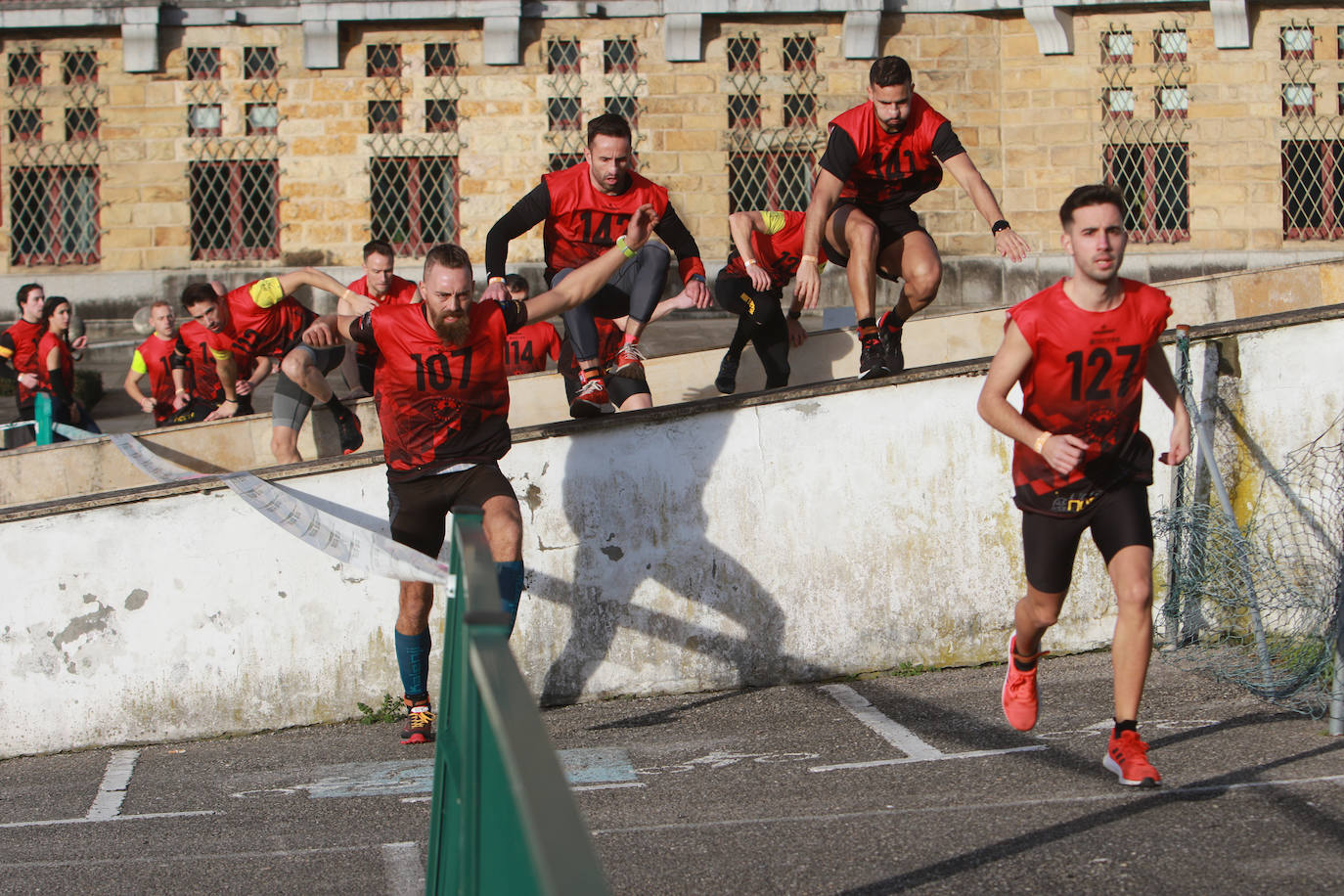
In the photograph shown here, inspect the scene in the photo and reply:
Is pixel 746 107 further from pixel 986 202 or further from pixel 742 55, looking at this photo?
pixel 986 202

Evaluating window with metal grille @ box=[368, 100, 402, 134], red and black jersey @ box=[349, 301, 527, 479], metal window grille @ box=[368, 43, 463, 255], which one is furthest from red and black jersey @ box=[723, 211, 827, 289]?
window with metal grille @ box=[368, 100, 402, 134]

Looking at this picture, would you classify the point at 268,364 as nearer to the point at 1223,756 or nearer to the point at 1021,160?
the point at 1223,756

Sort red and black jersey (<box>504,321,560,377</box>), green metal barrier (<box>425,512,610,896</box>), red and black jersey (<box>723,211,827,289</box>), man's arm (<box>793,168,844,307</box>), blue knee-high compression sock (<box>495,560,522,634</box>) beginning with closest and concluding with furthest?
1. green metal barrier (<box>425,512,610,896</box>)
2. blue knee-high compression sock (<box>495,560,522,634</box>)
3. man's arm (<box>793,168,844,307</box>)
4. red and black jersey (<box>723,211,827,289</box>)
5. red and black jersey (<box>504,321,560,377</box>)

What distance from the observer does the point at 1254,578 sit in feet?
23.6

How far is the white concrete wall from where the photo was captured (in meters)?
7.56

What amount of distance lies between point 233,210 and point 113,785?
16470 millimetres

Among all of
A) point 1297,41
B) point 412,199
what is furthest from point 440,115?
point 1297,41

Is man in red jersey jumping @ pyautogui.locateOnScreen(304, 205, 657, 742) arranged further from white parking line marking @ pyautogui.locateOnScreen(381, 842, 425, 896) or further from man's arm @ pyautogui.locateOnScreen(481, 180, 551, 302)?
white parking line marking @ pyautogui.locateOnScreen(381, 842, 425, 896)

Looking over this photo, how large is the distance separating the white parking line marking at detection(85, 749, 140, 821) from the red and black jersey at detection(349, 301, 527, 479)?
5.93 feet

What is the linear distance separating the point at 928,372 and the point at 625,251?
1.70m

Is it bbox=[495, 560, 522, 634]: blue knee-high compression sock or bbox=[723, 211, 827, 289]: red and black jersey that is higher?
bbox=[723, 211, 827, 289]: red and black jersey

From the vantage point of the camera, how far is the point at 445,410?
684 cm

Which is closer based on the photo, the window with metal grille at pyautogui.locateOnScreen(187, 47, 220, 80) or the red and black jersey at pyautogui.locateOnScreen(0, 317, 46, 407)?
the red and black jersey at pyautogui.locateOnScreen(0, 317, 46, 407)

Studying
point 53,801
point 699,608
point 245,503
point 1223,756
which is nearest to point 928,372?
point 699,608
